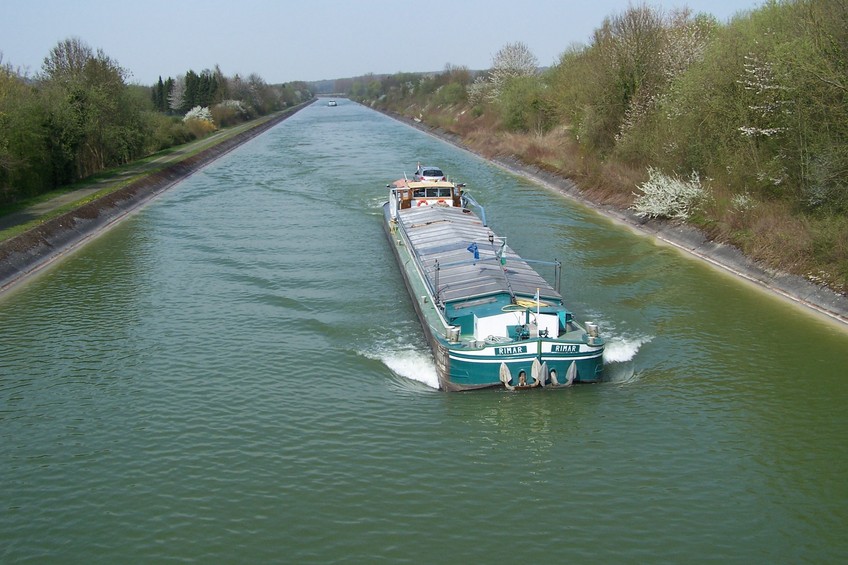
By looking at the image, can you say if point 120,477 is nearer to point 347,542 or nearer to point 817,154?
point 347,542

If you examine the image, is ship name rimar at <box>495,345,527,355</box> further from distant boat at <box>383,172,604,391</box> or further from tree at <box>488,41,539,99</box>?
tree at <box>488,41,539,99</box>

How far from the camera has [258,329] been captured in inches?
888

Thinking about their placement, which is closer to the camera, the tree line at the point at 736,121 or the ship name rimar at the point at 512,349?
the ship name rimar at the point at 512,349

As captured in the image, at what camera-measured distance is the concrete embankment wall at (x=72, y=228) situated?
2949cm

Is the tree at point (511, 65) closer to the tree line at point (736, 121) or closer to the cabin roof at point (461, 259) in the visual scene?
the tree line at point (736, 121)

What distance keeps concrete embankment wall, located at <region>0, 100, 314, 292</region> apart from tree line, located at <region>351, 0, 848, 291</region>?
89.0 feet

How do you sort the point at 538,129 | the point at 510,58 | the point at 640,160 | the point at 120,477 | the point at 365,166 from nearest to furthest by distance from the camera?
1. the point at 120,477
2. the point at 640,160
3. the point at 365,166
4. the point at 538,129
5. the point at 510,58

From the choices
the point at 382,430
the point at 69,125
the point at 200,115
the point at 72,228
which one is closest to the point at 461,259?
the point at 382,430

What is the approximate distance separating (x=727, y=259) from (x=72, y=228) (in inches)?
1146

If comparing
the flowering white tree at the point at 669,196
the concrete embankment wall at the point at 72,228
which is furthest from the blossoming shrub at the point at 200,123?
the flowering white tree at the point at 669,196

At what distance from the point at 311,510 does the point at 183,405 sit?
221 inches

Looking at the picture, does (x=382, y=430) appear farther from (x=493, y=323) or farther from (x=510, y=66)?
(x=510, y=66)

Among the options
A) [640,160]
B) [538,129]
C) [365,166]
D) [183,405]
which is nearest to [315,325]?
[183,405]

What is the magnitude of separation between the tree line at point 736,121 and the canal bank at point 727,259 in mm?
463
